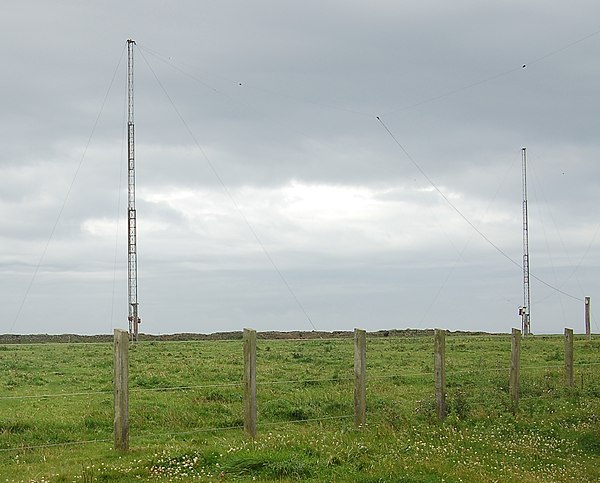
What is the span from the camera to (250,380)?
13977mm

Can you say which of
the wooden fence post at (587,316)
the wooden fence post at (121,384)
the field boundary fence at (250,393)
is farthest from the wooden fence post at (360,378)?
the wooden fence post at (587,316)

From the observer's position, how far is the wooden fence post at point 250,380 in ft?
45.8

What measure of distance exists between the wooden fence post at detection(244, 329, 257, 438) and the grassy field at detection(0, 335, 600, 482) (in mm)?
389

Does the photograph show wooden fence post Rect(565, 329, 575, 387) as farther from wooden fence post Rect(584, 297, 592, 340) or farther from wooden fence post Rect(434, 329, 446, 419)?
wooden fence post Rect(584, 297, 592, 340)

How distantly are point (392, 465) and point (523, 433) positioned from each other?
4.97 metres

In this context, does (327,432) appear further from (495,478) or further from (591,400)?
(591,400)

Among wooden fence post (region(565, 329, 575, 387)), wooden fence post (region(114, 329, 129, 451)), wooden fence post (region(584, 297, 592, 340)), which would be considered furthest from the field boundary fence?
wooden fence post (region(584, 297, 592, 340))

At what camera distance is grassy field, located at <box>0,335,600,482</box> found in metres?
12.0

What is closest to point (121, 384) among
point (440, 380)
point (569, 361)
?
point (440, 380)

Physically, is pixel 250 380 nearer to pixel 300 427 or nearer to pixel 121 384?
pixel 121 384

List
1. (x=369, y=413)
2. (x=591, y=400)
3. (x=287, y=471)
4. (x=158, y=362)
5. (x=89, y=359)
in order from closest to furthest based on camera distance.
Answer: (x=287, y=471) → (x=369, y=413) → (x=591, y=400) → (x=158, y=362) → (x=89, y=359)

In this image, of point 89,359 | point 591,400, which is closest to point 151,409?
point 591,400

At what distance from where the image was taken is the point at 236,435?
16219 mm

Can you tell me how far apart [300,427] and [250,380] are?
3.22 metres
